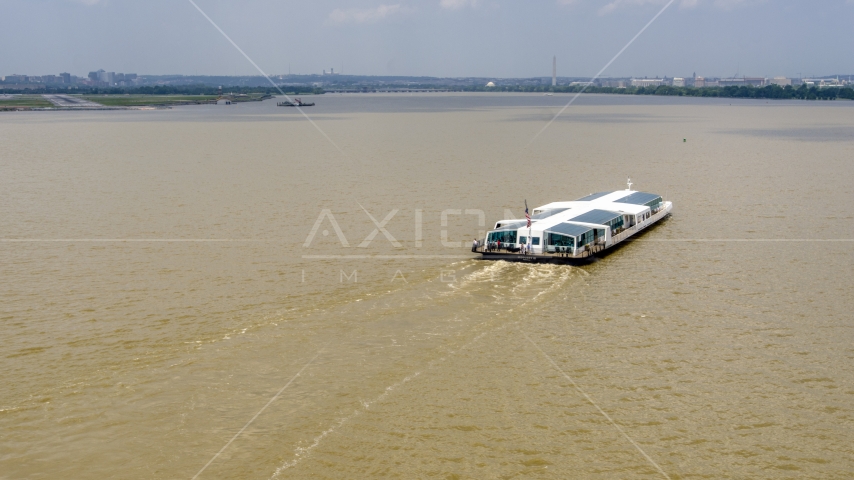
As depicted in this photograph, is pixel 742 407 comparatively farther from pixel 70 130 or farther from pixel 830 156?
pixel 70 130

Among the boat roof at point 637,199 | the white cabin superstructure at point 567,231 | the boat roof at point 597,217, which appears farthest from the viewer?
the boat roof at point 637,199

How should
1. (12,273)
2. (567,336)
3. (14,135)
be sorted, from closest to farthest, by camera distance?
(567,336)
(12,273)
(14,135)

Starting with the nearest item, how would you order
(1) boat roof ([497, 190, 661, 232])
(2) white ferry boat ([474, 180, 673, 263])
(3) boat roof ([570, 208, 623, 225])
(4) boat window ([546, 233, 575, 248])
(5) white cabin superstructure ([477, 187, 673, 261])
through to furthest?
(2) white ferry boat ([474, 180, 673, 263]) < (5) white cabin superstructure ([477, 187, 673, 261]) < (4) boat window ([546, 233, 575, 248]) < (1) boat roof ([497, 190, 661, 232]) < (3) boat roof ([570, 208, 623, 225])

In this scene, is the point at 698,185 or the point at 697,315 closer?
the point at 697,315

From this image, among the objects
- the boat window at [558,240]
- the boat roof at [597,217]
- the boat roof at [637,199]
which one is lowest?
the boat window at [558,240]

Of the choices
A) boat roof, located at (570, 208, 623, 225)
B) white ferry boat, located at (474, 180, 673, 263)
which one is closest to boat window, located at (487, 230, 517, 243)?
white ferry boat, located at (474, 180, 673, 263)

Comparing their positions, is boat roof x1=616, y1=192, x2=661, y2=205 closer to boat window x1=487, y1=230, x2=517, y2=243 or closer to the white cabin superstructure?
the white cabin superstructure

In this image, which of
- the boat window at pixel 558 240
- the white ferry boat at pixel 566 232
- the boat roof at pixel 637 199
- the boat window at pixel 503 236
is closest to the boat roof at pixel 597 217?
the white ferry boat at pixel 566 232

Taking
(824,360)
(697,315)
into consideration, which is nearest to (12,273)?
(697,315)

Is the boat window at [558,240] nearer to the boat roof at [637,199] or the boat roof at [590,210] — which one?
the boat roof at [590,210]
